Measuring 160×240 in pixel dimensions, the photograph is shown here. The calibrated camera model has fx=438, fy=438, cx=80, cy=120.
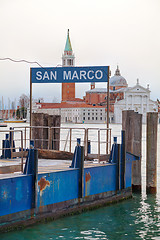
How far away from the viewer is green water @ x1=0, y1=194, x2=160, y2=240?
9656 mm

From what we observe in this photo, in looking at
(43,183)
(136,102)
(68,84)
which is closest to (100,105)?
(136,102)

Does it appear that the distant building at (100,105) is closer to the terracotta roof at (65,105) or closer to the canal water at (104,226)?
the terracotta roof at (65,105)

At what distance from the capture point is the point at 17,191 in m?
9.25

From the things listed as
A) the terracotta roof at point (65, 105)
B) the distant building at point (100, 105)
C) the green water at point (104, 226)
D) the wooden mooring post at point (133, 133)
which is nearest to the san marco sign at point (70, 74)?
the wooden mooring post at point (133, 133)

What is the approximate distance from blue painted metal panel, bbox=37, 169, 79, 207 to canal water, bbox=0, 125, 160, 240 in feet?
1.78

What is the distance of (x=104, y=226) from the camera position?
10719mm

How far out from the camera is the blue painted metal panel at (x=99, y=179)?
11.5 m

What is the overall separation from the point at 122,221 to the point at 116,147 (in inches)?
88.5

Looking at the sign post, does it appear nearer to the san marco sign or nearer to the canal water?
the san marco sign

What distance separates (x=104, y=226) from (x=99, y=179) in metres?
1.54

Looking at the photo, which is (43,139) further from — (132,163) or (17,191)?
(17,191)

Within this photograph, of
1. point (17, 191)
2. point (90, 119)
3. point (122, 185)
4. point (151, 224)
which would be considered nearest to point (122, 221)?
point (151, 224)

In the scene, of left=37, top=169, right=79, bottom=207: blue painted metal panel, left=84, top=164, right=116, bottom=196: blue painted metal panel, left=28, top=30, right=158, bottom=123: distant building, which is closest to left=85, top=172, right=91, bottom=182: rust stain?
left=84, top=164, right=116, bottom=196: blue painted metal panel

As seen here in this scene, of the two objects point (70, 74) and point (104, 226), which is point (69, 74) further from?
point (104, 226)
